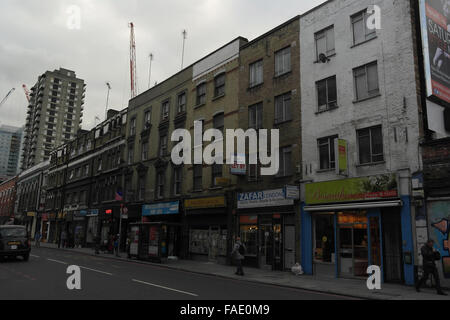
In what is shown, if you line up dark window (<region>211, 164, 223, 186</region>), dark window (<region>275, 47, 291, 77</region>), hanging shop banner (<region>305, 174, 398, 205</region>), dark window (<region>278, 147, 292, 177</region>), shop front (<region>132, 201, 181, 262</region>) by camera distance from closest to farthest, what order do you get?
hanging shop banner (<region>305, 174, 398, 205</region>), dark window (<region>278, 147, 292, 177</region>), dark window (<region>275, 47, 291, 77</region>), shop front (<region>132, 201, 181, 262</region>), dark window (<region>211, 164, 223, 186</region>)

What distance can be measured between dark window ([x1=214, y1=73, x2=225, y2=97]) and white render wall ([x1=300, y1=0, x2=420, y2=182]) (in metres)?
7.36

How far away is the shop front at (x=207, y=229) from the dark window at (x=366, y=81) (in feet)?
35.4

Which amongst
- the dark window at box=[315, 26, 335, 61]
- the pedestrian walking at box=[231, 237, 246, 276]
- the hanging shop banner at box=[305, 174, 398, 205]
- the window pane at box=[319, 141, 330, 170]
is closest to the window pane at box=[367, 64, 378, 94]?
the dark window at box=[315, 26, 335, 61]

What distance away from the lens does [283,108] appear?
890 inches

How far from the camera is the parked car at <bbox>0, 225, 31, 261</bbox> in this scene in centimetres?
2070

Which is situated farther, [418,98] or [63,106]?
[63,106]

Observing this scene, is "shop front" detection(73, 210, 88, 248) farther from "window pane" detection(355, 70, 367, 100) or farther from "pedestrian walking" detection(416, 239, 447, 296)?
"pedestrian walking" detection(416, 239, 447, 296)

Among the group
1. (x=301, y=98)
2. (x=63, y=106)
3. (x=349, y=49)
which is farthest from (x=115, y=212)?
(x=63, y=106)

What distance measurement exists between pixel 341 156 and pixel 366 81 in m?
A: 4.01

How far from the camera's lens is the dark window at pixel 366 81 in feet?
59.1
